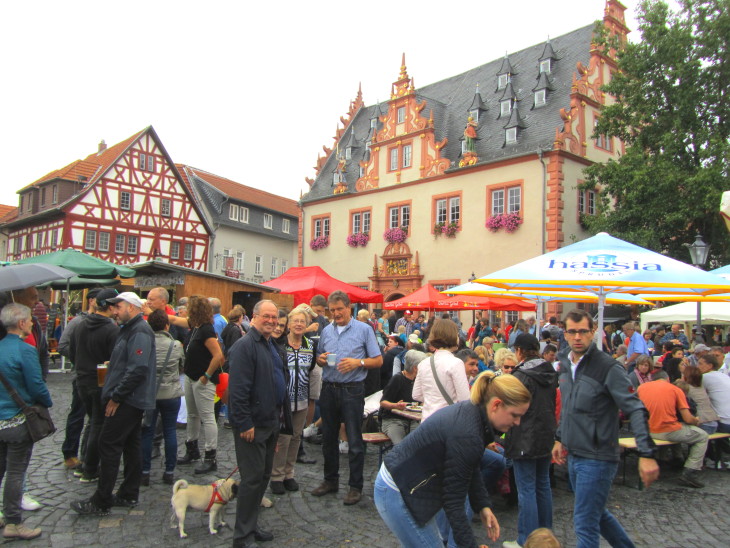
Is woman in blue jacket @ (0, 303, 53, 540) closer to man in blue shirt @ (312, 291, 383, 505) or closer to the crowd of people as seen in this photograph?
the crowd of people

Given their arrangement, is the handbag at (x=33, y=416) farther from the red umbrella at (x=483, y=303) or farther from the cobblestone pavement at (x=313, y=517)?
the red umbrella at (x=483, y=303)

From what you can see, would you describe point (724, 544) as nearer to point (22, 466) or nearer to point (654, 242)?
point (22, 466)

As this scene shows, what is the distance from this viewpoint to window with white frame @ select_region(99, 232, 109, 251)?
33625 mm

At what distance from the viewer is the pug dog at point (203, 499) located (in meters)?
4.70

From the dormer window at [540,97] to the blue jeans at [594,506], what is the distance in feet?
84.9

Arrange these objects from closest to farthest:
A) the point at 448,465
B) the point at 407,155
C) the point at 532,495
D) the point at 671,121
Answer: the point at 448,465, the point at 532,495, the point at 671,121, the point at 407,155

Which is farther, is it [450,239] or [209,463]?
[450,239]

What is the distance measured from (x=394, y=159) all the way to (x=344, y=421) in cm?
2625

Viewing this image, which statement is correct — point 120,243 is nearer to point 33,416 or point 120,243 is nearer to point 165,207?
point 165,207

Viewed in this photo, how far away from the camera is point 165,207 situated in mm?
36469

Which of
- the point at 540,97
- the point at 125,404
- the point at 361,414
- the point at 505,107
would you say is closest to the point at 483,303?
the point at 361,414

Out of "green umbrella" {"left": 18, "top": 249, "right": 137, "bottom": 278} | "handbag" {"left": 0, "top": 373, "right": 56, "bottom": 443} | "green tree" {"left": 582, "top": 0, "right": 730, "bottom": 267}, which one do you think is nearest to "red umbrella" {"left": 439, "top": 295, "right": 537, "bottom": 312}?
"green tree" {"left": 582, "top": 0, "right": 730, "bottom": 267}

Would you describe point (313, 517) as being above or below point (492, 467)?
below

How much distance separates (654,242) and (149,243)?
27.2m
